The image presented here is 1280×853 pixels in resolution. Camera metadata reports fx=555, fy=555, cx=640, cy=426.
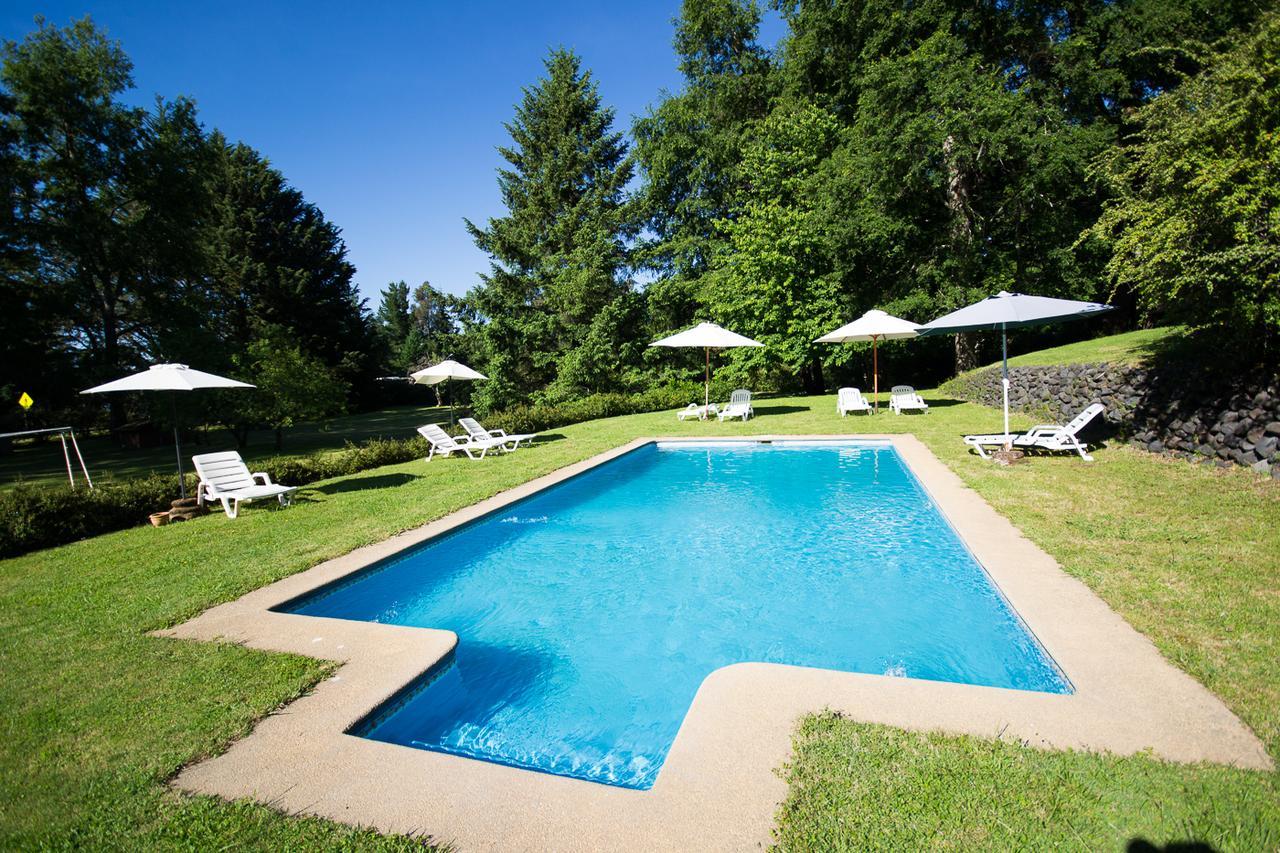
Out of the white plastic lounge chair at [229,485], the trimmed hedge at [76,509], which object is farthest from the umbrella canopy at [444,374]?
the white plastic lounge chair at [229,485]

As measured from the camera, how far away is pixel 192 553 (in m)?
6.46

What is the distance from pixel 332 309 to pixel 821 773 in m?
36.0

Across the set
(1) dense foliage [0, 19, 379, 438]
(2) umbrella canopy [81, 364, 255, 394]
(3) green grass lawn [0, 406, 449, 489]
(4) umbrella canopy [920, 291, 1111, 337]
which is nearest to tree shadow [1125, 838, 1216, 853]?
(4) umbrella canopy [920, 291, 1111, 337]

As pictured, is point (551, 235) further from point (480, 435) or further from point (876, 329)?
point (876, 329)

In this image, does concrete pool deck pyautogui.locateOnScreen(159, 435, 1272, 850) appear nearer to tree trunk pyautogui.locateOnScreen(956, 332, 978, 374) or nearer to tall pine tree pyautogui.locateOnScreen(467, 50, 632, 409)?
tree trunk pyautogui.locateOnScreen(956, 332, 978, 374)

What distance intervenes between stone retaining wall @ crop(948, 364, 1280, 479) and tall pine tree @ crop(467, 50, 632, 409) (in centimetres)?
1743

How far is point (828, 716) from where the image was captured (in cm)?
283

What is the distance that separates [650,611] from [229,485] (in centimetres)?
743

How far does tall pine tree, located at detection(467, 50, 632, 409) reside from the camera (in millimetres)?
23969

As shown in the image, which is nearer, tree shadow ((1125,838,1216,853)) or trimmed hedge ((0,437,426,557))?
tree shadow ((1125,838,1216,853))

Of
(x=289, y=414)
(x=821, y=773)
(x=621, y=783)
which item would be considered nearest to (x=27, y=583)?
(x=621, y=783)

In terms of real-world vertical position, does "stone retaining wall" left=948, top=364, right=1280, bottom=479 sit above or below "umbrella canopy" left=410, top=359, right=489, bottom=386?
below

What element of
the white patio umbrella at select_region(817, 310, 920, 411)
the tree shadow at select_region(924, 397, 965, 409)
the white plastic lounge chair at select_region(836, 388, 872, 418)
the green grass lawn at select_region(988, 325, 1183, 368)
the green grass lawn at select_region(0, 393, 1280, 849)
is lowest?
the green grass lawn at select_region(0, 393, 1280, 849)

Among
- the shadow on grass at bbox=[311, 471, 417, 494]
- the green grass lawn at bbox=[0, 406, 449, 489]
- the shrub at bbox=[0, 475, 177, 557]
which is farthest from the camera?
the green grass lawn at bbox=[0, 406, 449, 489]
